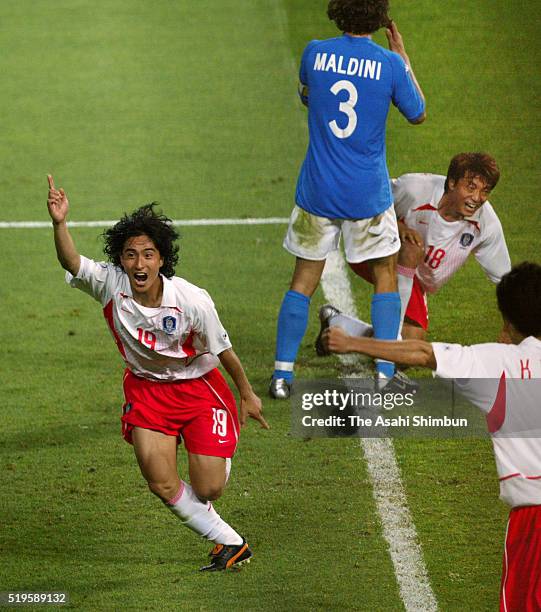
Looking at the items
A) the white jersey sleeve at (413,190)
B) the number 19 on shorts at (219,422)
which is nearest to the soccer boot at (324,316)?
the white jersey sleeve at (413,190)

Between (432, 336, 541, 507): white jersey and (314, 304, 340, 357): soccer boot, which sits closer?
(432, 336, 541, 507): white jersey

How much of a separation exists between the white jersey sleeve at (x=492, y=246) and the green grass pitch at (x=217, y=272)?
781 mm

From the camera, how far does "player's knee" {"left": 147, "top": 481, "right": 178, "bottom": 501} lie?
547cm

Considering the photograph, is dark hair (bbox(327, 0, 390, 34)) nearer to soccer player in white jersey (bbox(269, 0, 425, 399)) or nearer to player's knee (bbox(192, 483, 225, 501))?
soccer player in white jersey (bbox(269, 0, 425, 399))

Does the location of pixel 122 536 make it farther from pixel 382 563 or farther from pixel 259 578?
pixel 382 563

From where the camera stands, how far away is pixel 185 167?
11.5 metres

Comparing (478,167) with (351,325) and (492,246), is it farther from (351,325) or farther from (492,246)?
(351,325)

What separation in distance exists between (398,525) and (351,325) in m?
1.67

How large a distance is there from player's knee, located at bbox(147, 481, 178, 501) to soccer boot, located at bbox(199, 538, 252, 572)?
31 cm

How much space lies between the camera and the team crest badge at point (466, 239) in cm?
741

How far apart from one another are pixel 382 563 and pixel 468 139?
7008mm

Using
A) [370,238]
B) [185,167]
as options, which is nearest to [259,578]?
[370,238]

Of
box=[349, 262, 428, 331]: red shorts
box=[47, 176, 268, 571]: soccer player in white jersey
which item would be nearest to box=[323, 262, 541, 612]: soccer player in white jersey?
box=[47, 176, 268, 571]: soccer player in white jersey

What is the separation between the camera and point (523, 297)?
421 centimetres
